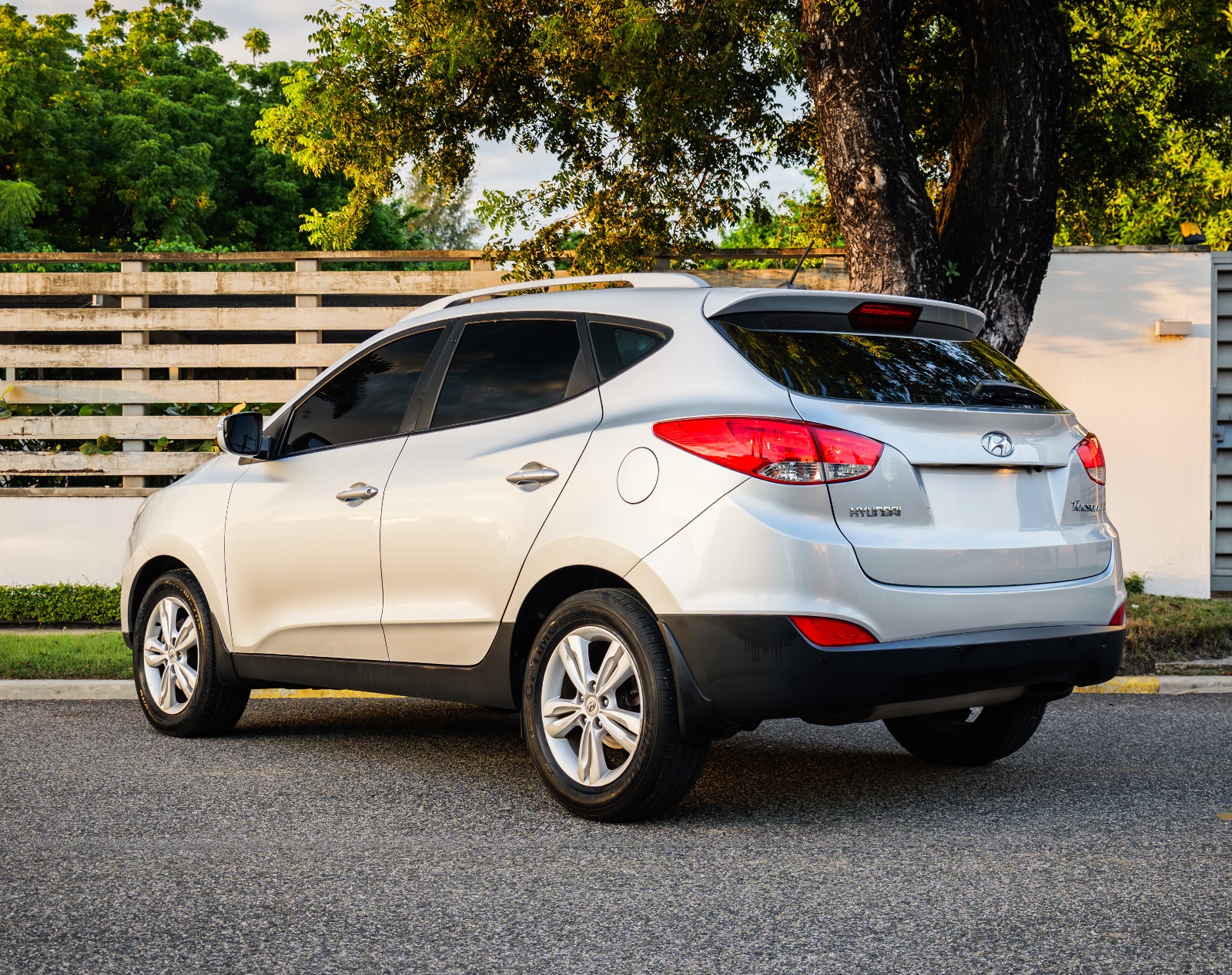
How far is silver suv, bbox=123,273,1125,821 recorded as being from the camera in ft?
14.1

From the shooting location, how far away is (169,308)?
1304cm

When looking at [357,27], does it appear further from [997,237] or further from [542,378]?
[542,378]

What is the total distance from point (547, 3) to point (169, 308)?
184 inches

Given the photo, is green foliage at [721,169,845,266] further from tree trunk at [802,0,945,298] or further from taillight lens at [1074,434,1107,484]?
taillight lens at [1074,434,1107,484]

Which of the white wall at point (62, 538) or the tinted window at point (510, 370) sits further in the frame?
the white wall at point (62, 538)

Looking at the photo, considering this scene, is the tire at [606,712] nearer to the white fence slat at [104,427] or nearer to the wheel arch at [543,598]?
the wheel arch at [543,598]

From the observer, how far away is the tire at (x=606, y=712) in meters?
4.47

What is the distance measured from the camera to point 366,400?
5879mm

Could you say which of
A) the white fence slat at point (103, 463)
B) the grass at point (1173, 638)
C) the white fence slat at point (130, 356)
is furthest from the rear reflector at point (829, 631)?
the white fence slat at point (103, 463)

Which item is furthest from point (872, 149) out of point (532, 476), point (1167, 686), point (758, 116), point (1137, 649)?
point (532, 476)

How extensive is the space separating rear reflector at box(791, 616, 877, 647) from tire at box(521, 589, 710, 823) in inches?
19.4

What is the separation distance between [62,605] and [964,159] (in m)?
8.22

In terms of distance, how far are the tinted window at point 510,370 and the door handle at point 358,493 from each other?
38 centimetres

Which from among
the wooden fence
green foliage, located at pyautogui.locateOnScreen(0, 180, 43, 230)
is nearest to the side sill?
the wooden fence
